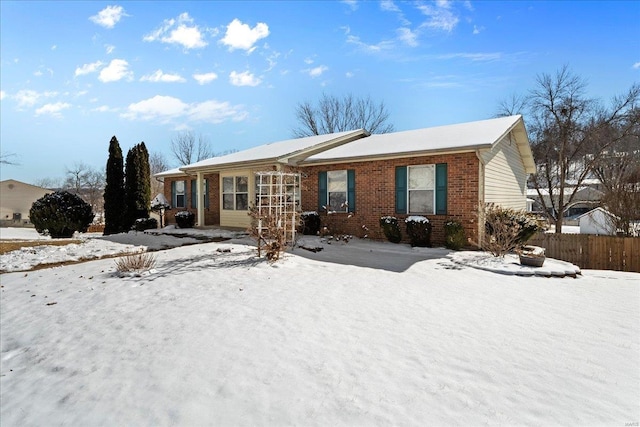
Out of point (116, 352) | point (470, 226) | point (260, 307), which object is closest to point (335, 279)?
point (260, 307)

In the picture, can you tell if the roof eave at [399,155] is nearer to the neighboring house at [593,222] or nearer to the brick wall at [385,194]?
the brick wall at [385,194]

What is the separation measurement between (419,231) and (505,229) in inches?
103

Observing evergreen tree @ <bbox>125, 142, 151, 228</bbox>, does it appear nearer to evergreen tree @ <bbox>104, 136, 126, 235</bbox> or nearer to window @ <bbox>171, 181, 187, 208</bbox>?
evergreen tree @ <bbox>104, 136, 126, 235</bbox>

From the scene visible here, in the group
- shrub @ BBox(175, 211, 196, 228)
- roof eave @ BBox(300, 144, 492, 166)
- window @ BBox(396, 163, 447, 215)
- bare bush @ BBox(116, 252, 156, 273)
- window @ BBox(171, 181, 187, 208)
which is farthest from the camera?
window @ BBox(171, 181, 187, 208)

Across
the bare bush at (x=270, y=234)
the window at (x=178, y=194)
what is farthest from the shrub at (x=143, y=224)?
the bare bush at (x=270, y=234)

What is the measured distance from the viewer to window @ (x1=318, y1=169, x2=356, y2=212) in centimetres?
1277

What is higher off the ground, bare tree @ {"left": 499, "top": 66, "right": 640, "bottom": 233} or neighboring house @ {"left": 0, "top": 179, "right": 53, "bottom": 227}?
bare tree @ {"left": 499, "top": 66, "right": 640, "bottom": 233}

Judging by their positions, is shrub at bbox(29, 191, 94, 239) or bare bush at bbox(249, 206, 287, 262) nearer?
bare bush at bbox(249, 206, 287, 262)

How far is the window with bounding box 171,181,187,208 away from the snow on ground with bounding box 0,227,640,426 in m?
12.3

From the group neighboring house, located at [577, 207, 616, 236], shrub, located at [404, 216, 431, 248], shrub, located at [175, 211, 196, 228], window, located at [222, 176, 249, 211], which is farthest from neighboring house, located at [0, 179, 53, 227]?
neighboring house, located at [577, 207, 616, 236]

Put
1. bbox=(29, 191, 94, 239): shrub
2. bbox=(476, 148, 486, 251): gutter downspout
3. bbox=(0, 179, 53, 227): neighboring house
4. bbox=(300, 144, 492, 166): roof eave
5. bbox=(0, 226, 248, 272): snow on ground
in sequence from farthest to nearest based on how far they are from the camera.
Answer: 1. bbox=(0, 179, 53, 227): neighboring house
2. bbox=(29, 191, 94, 239): shrub
3. bbox=(476, 148, 486, 251): gutter downspout
4. bbox=(300, 144, 492, 166): roof eave
5. bbox=(0, 226, 248, 272): snow on ground

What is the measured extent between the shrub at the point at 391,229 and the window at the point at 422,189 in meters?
0.50

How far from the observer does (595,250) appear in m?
11.4

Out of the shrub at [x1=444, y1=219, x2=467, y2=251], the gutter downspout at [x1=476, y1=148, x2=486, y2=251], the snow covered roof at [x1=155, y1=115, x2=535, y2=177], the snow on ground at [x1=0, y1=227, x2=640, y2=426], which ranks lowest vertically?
the snow on ground at [x1=0, y1=227, x2=640, y2=426]
